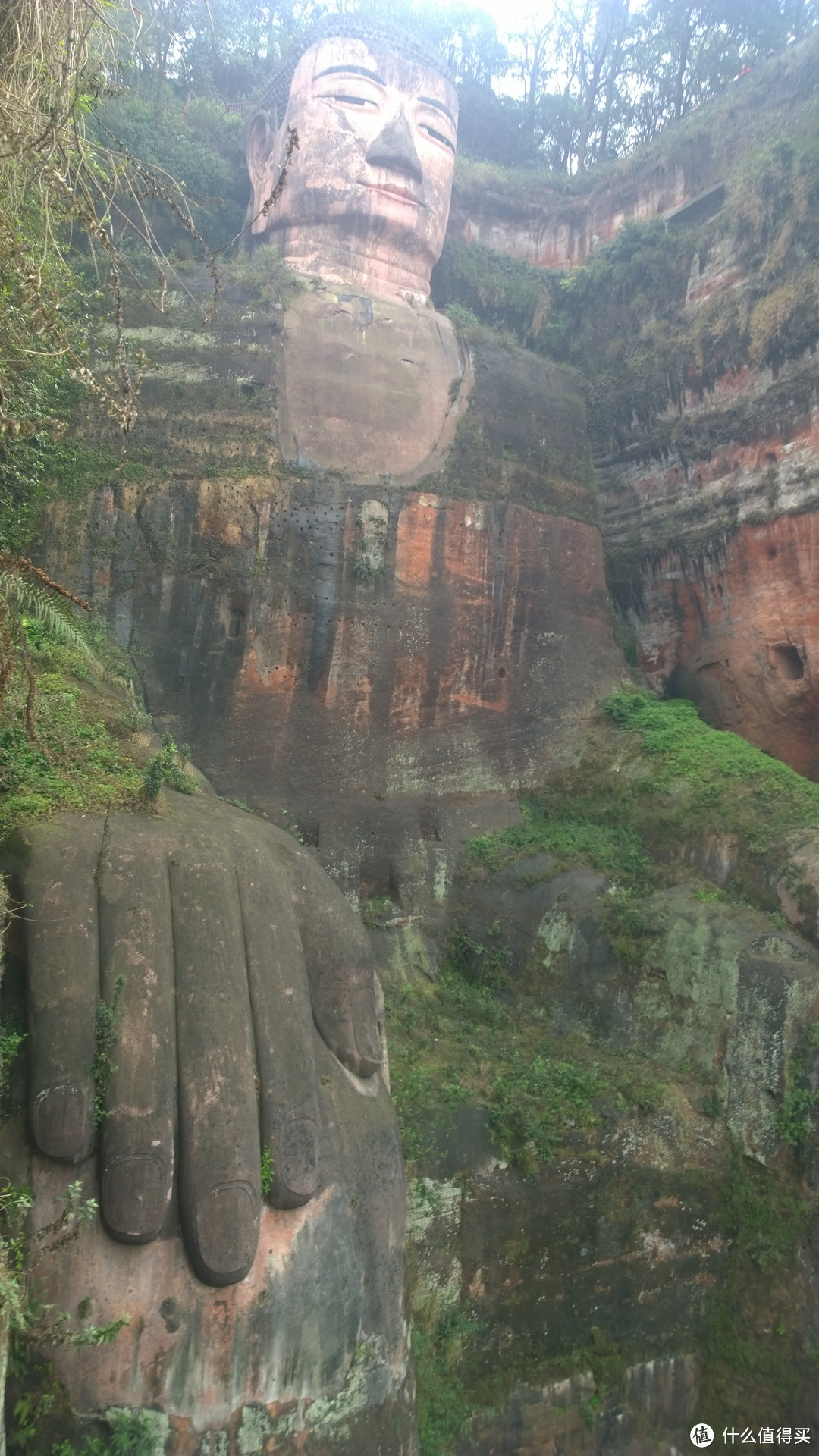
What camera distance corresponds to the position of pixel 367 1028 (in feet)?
23.9

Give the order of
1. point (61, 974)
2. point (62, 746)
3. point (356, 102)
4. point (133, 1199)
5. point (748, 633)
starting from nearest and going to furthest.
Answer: point (133, 1199) → point (61, 974) → point (62, 746) → point (748, 633) → point (356, 102)

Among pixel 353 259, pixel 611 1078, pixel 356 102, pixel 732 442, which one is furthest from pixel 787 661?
pixel 356 102

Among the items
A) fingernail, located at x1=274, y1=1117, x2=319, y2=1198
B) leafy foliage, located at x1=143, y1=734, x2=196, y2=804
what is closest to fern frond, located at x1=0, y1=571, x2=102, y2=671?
leafy foliage, located at x1=143, y1=734, x2=196, y2=804

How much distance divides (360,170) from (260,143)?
2967 mm

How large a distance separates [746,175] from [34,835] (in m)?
15.7

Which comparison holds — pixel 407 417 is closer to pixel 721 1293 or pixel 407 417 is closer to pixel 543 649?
pixel 543 649

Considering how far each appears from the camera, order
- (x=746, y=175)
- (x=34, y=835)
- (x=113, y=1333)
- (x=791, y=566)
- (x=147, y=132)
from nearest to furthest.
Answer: (x=113, y=1333)
(x=34, y=835)
(x=791, y=566)
(x=746, y=175)
(x=147, y=132)

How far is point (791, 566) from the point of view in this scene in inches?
551

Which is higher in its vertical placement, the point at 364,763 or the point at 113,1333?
the point at 364,763

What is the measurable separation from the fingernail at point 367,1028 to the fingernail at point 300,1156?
886 millimetres

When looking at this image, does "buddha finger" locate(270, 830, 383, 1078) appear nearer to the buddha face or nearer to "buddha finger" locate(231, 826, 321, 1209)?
"buddha finger" locate(231, 826, 321, 1209)

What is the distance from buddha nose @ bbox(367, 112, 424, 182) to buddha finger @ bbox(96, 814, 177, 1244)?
1459cm

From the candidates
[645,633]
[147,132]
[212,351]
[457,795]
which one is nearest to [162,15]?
[147,132]

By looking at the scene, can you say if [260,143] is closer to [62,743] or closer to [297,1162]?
[62,743]
